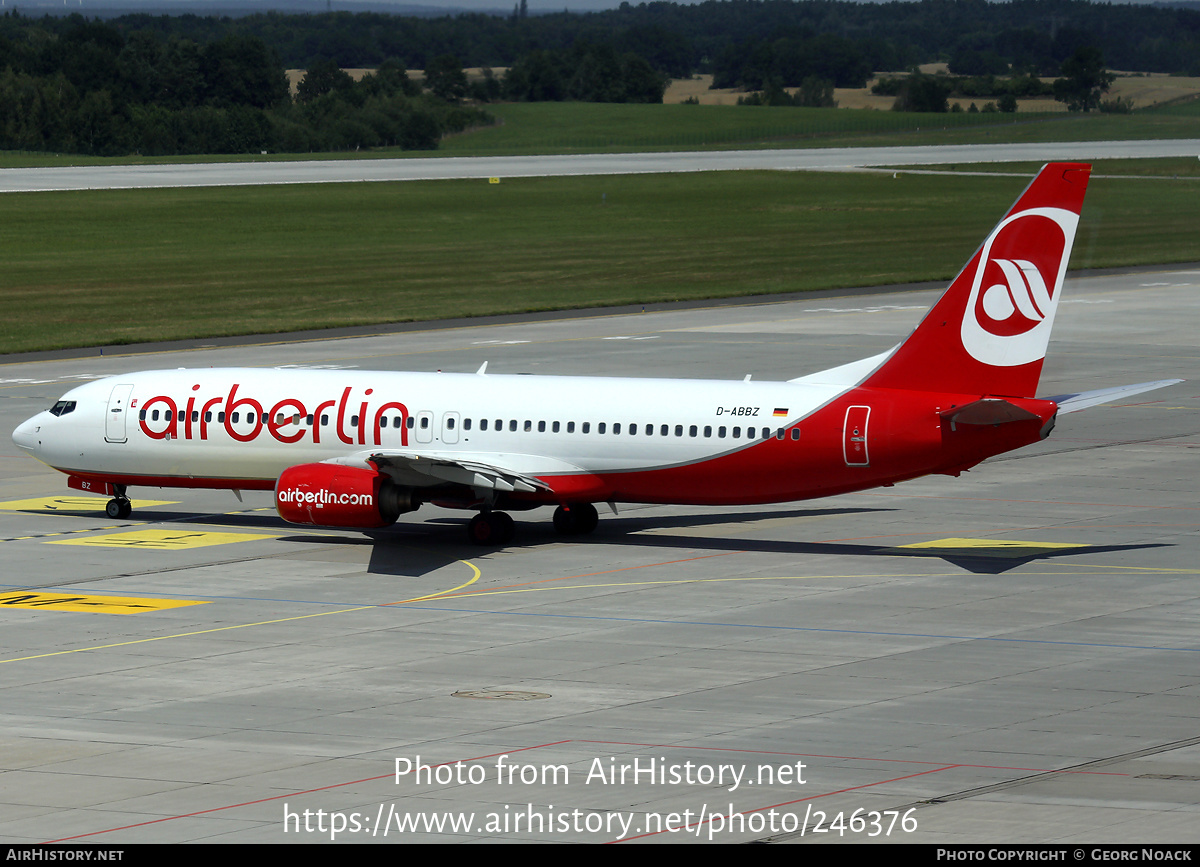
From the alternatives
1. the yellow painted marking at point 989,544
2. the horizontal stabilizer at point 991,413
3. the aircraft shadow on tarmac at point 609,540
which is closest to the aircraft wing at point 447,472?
the aircraft shadow on tarmac at point 609,540

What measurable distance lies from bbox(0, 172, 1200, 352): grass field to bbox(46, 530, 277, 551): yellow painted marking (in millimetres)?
37019

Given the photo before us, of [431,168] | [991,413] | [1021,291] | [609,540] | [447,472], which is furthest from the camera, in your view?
[431,168]

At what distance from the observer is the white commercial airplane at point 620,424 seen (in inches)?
1547

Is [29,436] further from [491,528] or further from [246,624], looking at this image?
[246,624]

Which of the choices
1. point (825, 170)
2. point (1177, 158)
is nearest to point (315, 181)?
point (825, 170)

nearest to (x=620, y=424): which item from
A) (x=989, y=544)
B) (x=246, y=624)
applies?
(x=989, y=544)

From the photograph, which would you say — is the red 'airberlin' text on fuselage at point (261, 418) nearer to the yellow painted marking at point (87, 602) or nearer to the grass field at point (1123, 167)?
the yellow painted marking at point (87, 602)

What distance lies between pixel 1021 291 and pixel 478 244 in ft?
277

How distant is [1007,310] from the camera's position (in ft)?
129

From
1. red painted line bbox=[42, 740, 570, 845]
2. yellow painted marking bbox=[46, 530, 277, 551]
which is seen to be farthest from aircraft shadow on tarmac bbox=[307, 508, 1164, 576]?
red painted line bbox=[42, 740, 570, 845]

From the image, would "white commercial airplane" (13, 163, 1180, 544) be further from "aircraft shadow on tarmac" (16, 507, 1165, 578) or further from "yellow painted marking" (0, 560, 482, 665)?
"yellow painted marking" (0, 560, 482, 665)

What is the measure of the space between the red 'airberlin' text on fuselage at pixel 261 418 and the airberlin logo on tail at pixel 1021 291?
538 inches

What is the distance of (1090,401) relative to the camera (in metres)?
40.5

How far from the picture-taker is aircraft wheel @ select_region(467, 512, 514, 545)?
138 ft
